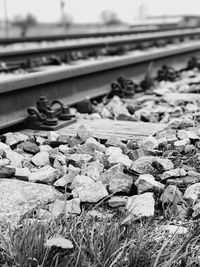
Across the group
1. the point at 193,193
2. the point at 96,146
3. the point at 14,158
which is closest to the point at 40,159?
the point at 14,158

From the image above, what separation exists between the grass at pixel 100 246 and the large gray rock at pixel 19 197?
14 cm

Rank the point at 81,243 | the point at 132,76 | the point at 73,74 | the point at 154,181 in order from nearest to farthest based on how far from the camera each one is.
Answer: the point at 81,243 < the point at 154,181 < the point at 73,74 < the point at 132,76

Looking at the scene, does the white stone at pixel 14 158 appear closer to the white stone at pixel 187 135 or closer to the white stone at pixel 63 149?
the white stone at pixel 63 149

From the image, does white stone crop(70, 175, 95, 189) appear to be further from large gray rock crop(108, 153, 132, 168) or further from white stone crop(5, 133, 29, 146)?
white stone crop(5, 133, 29, 146)

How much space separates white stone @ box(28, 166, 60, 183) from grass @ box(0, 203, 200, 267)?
64 centimetres

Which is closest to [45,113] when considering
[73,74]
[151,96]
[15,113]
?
[15,113]

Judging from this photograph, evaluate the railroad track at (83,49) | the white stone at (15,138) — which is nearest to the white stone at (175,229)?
the white stone at (15,138)

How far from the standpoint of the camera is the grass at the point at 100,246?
1.81 meters

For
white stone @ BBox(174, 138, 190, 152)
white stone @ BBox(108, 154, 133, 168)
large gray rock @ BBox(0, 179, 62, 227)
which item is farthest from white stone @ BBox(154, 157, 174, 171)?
large gray rock @ BBox(0, 179, 62, 227)

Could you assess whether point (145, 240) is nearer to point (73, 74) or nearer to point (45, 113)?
point (45, 113)

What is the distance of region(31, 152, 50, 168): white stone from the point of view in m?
3.09

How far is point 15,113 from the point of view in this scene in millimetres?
4000

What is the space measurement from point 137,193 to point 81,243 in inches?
29.5

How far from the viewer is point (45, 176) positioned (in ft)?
9.08
